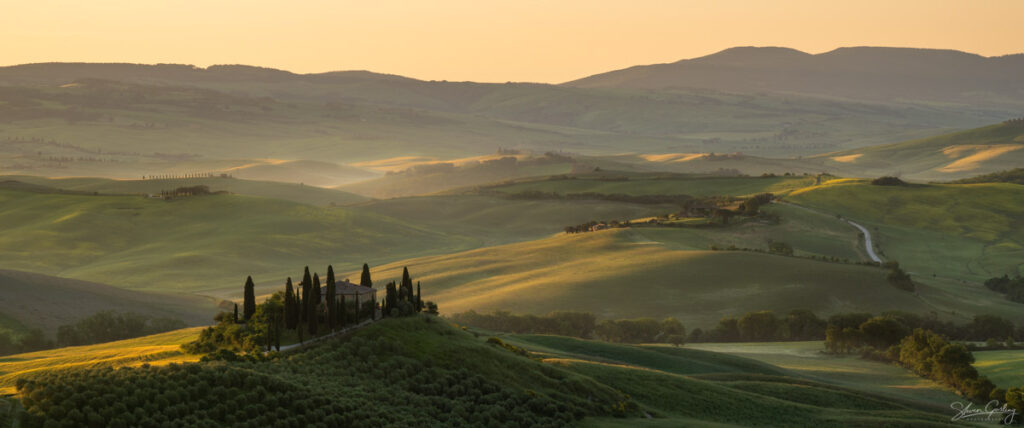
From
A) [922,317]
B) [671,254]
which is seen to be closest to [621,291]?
[671,254]

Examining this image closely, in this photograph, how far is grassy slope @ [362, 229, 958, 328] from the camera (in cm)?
12450

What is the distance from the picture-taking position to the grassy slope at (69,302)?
103 metres

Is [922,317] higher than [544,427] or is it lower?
lower

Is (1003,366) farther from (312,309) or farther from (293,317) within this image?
(293,317)

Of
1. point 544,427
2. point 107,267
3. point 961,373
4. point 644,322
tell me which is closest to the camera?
point 544,427

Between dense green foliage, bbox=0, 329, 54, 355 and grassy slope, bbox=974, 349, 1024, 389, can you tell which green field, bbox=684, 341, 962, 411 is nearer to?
grassy slope, bbox=974, 349, 1024, 389

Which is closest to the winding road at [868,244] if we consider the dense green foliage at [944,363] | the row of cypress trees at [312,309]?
the dense green foliage at [944,363]

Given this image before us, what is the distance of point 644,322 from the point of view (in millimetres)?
110750

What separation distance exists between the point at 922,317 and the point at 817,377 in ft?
133

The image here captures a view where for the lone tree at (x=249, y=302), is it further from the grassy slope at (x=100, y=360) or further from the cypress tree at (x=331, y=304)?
the cypress tree at (x=331, y=304)

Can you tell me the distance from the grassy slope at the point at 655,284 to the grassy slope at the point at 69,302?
3200cm

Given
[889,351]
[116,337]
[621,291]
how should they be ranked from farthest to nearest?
[621,291] → [116,337] → [889,351]

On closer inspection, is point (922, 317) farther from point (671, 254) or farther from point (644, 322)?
point (671, 254)

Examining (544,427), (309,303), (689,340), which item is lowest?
(689,340)
